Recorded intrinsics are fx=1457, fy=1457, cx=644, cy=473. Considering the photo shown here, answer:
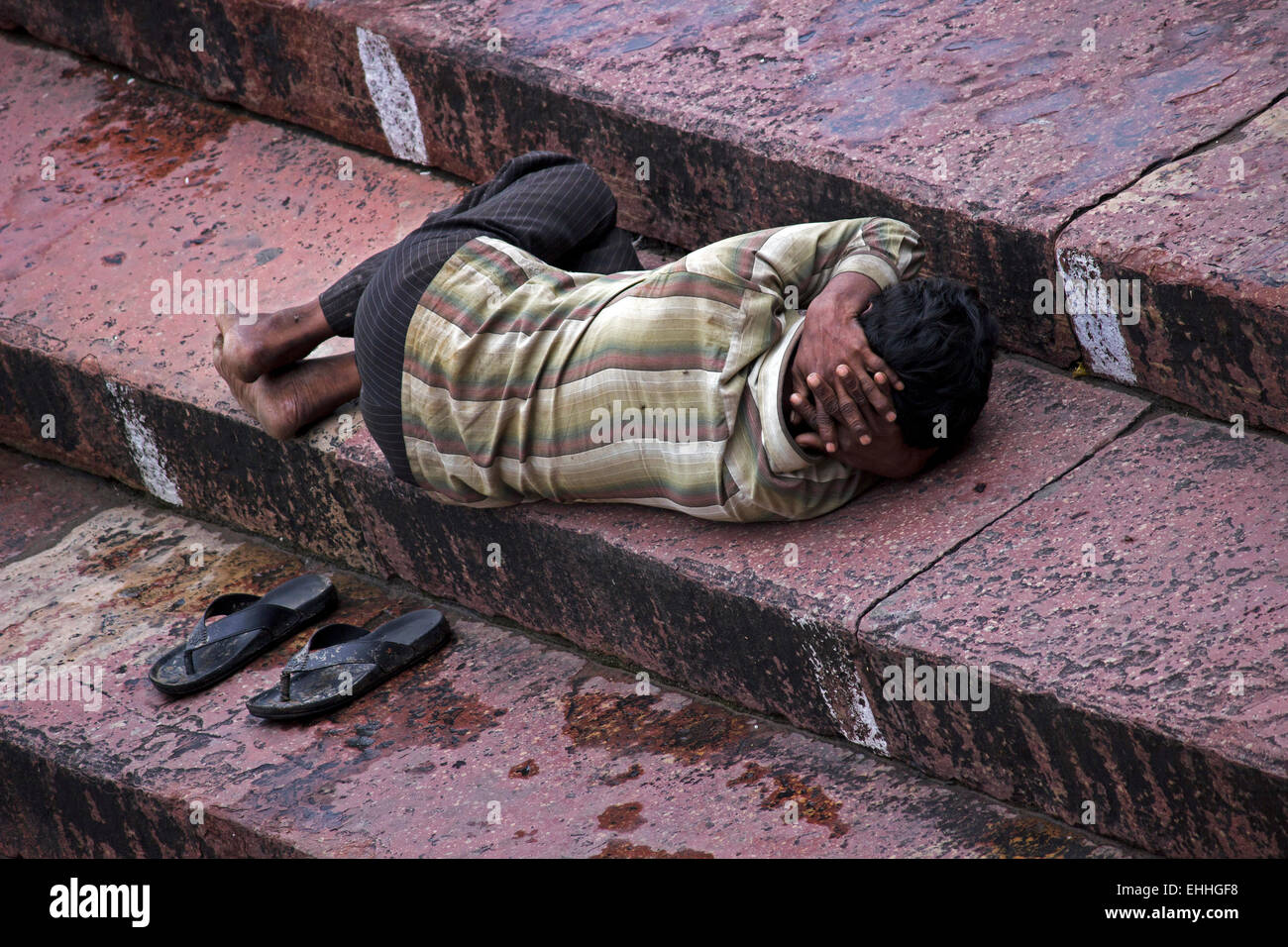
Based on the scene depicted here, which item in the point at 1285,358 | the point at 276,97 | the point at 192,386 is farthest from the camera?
the point at 276,97

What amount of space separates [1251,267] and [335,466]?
1840 millimetres

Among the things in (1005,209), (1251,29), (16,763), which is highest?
(1251,29)

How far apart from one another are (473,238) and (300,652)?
0.89 meters

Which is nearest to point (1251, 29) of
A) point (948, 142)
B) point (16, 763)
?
point (948, 142)

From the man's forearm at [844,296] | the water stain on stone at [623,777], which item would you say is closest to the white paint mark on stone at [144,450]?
the water stain on stone at [623,777]

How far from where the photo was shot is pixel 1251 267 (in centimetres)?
242

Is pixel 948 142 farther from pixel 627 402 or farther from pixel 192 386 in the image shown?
pixel 192 386

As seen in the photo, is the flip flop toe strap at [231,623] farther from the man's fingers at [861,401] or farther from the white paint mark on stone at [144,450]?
the man's fingers at [861,401]

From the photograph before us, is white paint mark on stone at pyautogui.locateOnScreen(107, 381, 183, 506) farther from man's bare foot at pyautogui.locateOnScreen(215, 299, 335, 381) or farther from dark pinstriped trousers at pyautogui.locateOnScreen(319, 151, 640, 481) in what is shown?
dark pinstriped trousers at pyautogui.locateOnScreen(319, 151, 640, 481)

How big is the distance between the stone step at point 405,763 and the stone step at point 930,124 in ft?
2.99

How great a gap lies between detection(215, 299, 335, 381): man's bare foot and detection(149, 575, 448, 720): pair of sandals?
0.47m

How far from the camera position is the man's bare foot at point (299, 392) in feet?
10.3

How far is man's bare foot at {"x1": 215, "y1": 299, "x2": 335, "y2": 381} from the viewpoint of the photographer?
3.15m
